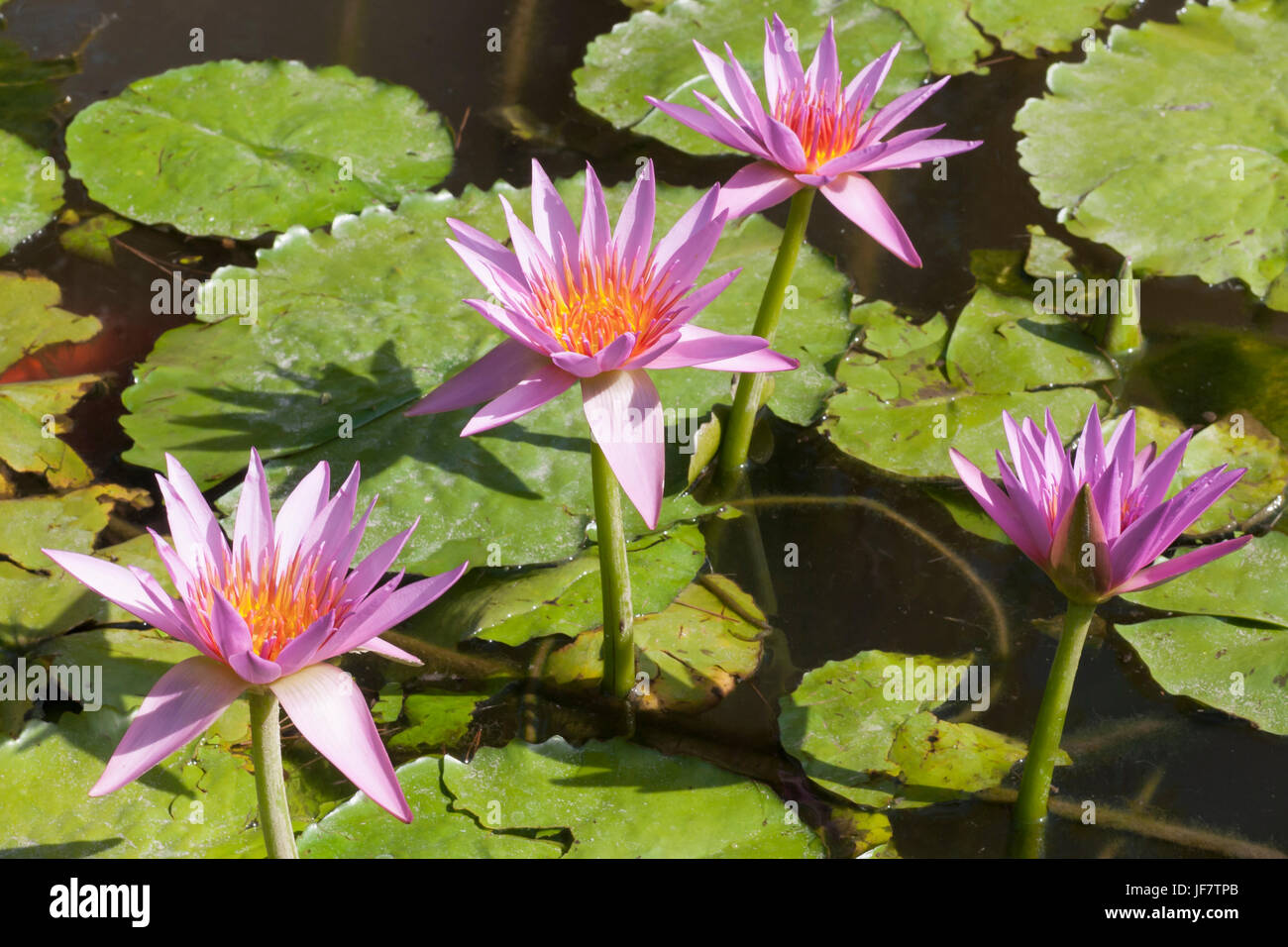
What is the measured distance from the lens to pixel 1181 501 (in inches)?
83.3

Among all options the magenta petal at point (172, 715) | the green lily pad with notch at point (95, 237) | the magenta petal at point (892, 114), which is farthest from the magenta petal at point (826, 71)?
the green lily pad with notch at point (95, 237)

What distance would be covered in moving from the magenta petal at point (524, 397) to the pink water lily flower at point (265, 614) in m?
0.30

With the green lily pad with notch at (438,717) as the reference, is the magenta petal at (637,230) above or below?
above

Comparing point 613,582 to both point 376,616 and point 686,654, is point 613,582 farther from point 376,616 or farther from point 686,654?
point 376,616

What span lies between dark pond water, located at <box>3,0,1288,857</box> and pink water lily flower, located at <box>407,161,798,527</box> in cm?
94

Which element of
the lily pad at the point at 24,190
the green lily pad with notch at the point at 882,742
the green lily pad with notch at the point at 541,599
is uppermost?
the lily pad at the point at 24,190

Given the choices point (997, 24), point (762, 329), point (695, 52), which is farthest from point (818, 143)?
point (997, 24)

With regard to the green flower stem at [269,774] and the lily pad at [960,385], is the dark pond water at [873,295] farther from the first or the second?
the green flower stem at [269,774]

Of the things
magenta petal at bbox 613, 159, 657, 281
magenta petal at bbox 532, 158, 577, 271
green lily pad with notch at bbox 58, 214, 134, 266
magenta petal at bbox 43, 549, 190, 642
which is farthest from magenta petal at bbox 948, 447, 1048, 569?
green lily pad with notch at bbox 58, 214, 134, 266

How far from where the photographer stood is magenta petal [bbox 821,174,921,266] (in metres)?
2.77

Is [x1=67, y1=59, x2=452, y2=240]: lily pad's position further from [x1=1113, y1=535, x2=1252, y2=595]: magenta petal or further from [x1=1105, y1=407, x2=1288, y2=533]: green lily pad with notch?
[x1=1113, y1=535, x2=1252, y2=595]: magenta petal

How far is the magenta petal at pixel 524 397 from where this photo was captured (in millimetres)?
2242
